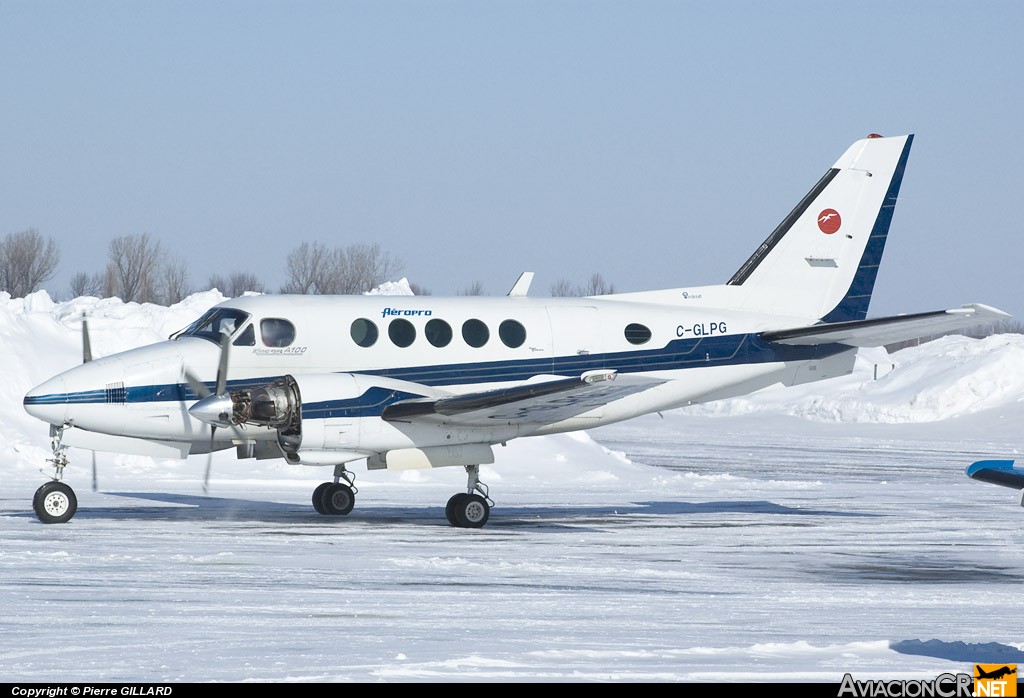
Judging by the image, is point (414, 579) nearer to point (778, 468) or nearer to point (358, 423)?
point (358, 423)

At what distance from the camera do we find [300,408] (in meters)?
15.1

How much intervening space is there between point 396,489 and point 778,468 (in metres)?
10.6

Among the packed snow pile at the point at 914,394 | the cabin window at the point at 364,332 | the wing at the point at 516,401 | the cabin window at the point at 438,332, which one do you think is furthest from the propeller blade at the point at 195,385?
the packed snow pile at the point at 914,394

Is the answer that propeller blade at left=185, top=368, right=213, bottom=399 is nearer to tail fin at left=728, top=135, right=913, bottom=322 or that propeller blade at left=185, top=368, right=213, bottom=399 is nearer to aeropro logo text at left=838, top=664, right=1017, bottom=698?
tail fin at left=728, top=135, right=913, bottom=322

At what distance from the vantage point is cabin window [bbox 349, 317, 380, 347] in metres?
16.5

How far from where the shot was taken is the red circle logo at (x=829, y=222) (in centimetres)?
1969

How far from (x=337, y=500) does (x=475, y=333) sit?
306 centimetres

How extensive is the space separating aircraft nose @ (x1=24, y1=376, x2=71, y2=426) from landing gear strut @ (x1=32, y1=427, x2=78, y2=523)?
0.97 ft

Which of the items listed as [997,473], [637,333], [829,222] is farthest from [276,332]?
[997,473]

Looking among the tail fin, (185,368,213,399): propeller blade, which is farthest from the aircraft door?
(185,368,213,399): propeller blade

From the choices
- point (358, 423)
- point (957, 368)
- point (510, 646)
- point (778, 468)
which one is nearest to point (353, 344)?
point (358, 423)

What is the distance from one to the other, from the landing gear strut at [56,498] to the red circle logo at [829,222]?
453 inches

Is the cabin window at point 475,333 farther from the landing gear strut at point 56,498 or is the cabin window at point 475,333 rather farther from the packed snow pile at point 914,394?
the packed snow pile at point 914,394

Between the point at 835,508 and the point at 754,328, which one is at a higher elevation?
the point at 754,328
